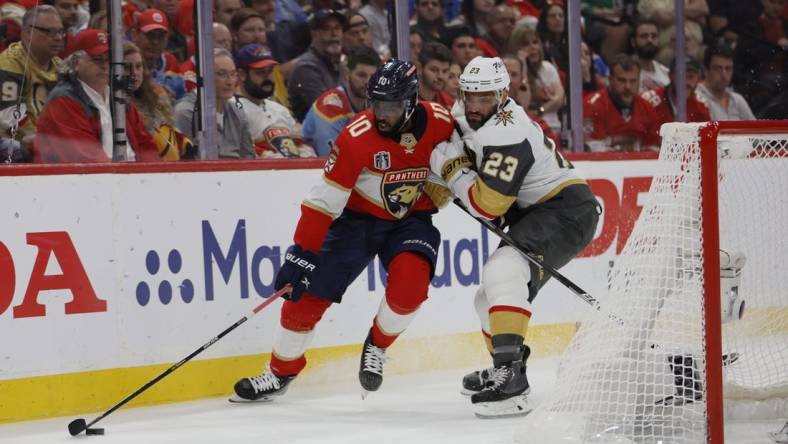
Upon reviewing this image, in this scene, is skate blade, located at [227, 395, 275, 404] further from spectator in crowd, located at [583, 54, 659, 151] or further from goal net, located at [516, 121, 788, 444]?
spectator in crowd, located at [583, 54, 659, 151]

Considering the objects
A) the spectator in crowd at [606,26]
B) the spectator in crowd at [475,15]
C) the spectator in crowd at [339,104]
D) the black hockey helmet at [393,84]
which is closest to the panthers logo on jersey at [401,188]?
the black hockey helmet at [393,84]

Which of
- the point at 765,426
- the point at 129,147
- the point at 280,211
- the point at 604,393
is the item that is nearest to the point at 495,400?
the point at 604,393

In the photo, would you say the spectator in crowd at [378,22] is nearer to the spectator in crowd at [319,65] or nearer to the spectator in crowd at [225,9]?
the spectator in crowd at [319,65]

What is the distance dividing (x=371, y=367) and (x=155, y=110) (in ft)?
4.26

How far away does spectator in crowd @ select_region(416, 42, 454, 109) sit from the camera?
562cm

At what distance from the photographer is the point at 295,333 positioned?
449cm

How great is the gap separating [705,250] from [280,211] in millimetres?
2085

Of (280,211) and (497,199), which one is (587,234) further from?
(280,211)

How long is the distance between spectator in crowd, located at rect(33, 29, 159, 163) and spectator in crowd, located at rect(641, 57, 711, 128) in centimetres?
299

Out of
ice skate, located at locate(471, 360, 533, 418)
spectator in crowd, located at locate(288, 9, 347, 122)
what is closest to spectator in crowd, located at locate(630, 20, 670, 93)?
spectator in crowd, located at locate(288, 9, 347, 122)

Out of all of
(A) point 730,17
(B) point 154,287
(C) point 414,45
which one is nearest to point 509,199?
(B) point 154,287

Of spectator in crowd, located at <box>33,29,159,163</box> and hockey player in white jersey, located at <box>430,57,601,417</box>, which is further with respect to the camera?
Result: spectator in crowd, located at <box>33,29,159,163</box>

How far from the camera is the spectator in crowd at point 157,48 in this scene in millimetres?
4730

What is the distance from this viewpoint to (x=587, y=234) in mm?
4391
